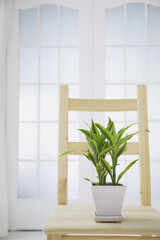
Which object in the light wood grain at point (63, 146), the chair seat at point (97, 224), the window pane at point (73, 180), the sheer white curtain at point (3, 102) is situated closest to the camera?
the chair seat at point (97, 224)

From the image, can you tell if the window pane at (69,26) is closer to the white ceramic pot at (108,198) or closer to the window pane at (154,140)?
the window pane at (154,140)

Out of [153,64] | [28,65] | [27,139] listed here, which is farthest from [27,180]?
[153,64]

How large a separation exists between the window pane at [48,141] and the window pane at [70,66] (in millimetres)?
410

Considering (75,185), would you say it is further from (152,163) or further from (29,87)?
(29,87)

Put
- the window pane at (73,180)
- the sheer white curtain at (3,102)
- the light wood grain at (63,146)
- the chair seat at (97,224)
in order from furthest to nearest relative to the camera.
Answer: the window pane at (73,180) → the sheer white curtain at (3,102) → the light wood grain at (63,146) → the chair seat at (97,224)

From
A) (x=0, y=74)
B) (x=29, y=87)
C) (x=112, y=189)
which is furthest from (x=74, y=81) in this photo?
(x=112, y=189)

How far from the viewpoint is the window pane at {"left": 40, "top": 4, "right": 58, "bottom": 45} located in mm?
2535

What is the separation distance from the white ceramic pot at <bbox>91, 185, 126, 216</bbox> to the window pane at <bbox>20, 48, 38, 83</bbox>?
178 centimetres

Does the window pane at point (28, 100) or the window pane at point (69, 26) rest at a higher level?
the window pane at point (69, 26)

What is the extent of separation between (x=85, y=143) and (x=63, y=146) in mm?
97

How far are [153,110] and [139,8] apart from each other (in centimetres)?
88

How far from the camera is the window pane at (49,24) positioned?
2535 mm

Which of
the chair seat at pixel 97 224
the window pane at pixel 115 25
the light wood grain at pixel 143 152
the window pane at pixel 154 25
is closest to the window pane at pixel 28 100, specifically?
the window pane at pixel 115 25

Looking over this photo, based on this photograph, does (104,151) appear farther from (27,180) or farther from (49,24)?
(49,24)
